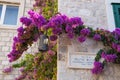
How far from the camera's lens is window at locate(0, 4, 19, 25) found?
8.02 m

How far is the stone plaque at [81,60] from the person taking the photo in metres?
4.63

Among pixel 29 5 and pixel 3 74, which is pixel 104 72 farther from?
pixel 29 5

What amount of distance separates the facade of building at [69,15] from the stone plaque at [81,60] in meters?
0.10

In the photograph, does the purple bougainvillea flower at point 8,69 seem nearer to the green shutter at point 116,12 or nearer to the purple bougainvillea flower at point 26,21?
the purple bougainvillea flower at point 26,21

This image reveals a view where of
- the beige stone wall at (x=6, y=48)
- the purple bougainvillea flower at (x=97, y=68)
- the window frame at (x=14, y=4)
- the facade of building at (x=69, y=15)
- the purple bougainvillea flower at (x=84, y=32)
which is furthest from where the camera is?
the window frame at (x=14, y=4)

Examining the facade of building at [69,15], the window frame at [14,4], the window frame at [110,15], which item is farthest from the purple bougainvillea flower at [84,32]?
the window frame at [14,4]

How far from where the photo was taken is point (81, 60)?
469 centimetres

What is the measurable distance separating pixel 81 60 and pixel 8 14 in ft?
14.5

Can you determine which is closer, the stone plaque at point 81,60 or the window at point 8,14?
the stone plaque at point 81,60

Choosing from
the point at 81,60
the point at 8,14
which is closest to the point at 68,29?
the point at 81,60

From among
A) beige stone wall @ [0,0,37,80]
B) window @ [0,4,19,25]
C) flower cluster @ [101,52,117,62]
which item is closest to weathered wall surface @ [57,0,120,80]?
flower cluster @ [101,52,117,62]

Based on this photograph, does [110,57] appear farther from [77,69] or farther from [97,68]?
[77,69]

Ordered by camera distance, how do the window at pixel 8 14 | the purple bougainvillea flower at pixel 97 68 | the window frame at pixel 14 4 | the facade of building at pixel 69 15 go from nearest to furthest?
the purple bougainvillea flower at pixel 97 68
the facade of building at pixel 69 15
the window frame at pixel 14 4
the window at pixel 8 14

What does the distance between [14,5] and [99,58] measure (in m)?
4.79
